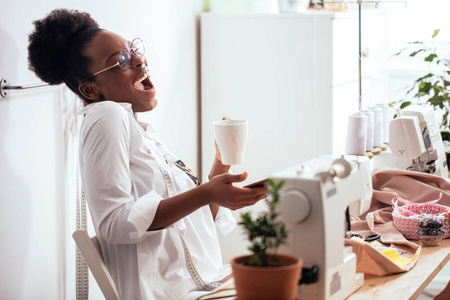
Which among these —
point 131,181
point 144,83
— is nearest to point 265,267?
point 131,181

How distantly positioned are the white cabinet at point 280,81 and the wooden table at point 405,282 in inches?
61.0

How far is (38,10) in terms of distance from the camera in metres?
2.23

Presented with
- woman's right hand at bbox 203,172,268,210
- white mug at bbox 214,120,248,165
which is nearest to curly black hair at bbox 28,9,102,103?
white mug at bbox 214,120,248,165

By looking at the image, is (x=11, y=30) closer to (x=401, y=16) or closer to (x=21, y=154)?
(x=21, y=154)

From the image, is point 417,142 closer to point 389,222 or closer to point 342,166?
point 389,222

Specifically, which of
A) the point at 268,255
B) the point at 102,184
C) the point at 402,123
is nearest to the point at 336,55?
the point at 402,123

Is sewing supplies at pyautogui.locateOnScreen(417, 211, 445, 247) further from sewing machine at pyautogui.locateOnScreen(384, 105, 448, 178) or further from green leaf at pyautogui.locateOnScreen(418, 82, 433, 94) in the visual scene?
green leaf at pyautogui.locateOnScreen(418, 82, 433, 94)

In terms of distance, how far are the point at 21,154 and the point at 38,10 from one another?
499 millimetres

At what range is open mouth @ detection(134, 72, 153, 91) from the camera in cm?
202

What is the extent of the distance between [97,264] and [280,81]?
76.2 inches

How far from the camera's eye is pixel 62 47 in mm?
1967

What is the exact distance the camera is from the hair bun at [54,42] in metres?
1.96

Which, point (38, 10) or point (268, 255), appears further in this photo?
point (38, 10)

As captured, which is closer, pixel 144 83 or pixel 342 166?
pixel 342 166
